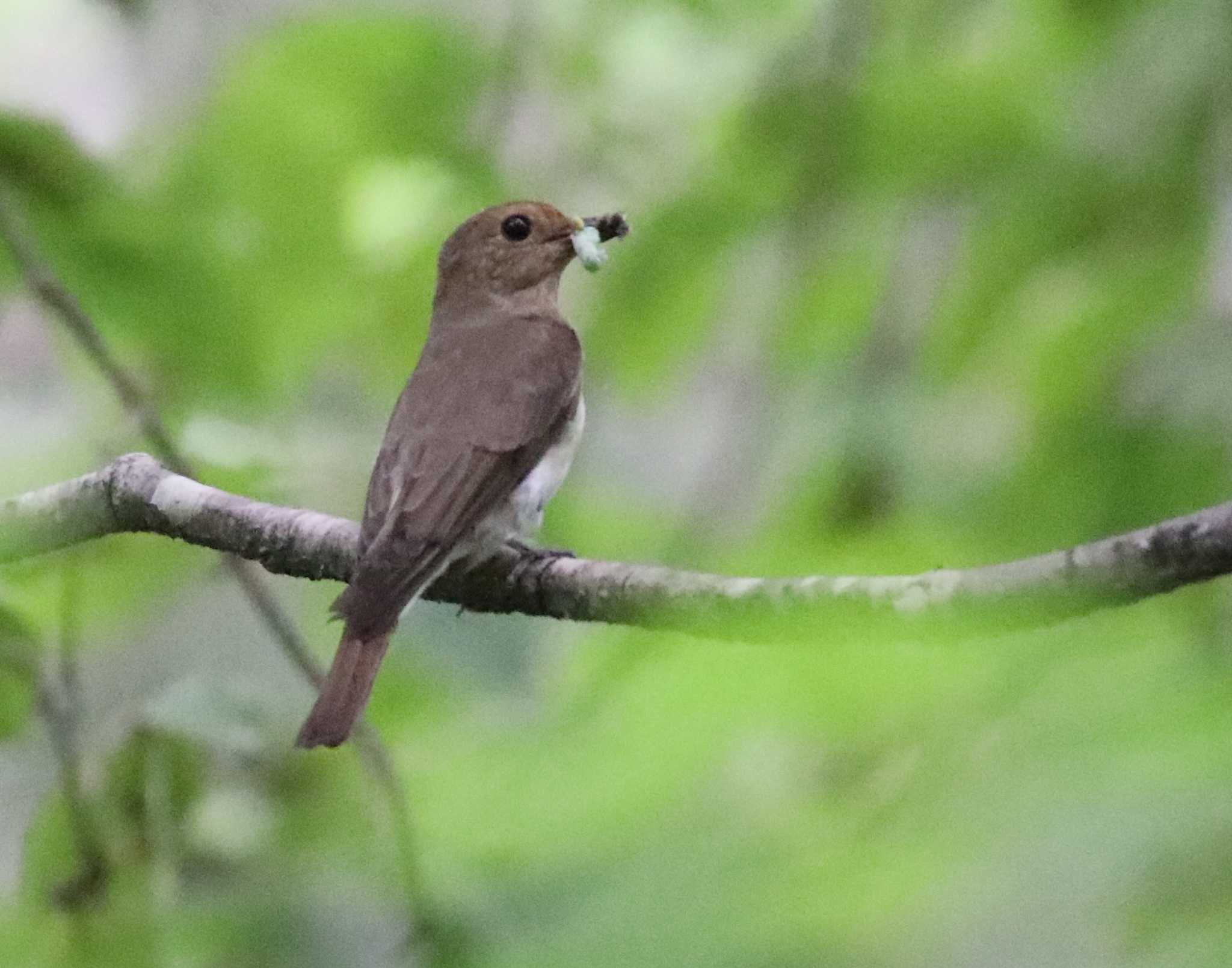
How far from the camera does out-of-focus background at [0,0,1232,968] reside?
1.35 metres

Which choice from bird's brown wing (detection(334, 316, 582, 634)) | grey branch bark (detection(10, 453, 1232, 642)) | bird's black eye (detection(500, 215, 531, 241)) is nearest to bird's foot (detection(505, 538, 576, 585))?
grey branch bark (detection(10, 453, 1232, 642))

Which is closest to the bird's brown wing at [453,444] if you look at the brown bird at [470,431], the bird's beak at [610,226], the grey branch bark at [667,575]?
the brown bird at [470,431]

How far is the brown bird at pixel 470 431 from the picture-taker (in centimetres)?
247

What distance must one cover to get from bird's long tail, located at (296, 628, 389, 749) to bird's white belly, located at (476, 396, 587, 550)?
1.96 ft

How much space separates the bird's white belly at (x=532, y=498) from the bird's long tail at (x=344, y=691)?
1.96 ft

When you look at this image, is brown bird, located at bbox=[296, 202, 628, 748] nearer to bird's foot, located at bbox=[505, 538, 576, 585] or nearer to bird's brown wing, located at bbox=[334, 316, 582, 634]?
bird's brown wing, located at bbox=[334, 316, 582, 634]

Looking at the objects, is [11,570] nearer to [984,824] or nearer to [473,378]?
[473,378]

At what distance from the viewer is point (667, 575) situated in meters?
2.06

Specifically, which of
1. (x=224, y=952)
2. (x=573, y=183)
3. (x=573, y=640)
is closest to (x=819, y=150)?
(x=573, y=183)

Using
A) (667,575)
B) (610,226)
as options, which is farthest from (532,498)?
(667,575)

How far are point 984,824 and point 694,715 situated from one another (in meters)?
0.53

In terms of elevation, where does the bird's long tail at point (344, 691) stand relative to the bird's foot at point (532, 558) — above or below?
below

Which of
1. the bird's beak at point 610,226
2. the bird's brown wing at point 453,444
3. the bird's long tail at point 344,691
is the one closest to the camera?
the bird's long tail at point 344,691

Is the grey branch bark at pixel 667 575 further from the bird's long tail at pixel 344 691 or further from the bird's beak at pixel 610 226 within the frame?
the bird's beak at pixel 610 226
